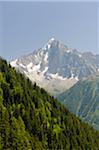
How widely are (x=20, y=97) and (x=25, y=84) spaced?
2369cm

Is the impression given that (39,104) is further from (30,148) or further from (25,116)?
(30,148)

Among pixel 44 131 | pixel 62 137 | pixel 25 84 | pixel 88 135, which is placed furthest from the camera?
pixel 88 135

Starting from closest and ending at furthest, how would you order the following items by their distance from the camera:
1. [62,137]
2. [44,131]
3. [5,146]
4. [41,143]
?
[5,146], [41,143], [44,131], [62,137]

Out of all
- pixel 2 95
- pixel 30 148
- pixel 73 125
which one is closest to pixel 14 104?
pixel 2 95

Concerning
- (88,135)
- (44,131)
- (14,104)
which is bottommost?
(88,135)

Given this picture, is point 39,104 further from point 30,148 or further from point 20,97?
point 30,148

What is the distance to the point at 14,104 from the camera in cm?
15500

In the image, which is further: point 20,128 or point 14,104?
point 14,104

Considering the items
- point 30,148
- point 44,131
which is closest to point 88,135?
point 44,131

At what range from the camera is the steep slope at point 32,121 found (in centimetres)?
12925

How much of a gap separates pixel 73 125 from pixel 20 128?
56574mm

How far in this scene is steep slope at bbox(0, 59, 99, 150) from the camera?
5089 inches

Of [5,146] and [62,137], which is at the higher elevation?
[5,146]

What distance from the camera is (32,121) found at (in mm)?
154625
